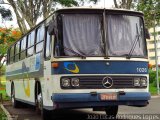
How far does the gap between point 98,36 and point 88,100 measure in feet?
5.54

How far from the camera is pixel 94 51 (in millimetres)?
12414

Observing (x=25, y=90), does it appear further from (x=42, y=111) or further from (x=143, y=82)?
(x=143, y=82)

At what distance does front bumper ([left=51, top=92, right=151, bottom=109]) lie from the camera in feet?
39.9

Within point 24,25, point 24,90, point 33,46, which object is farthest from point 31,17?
point 33,46

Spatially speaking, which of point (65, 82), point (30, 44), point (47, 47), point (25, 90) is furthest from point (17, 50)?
point (65, 82)

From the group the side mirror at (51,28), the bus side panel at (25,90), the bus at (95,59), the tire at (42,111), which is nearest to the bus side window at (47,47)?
the bus at (95,59)

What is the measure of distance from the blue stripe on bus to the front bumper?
22.7 inches

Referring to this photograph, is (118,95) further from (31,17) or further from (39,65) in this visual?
(31,17)

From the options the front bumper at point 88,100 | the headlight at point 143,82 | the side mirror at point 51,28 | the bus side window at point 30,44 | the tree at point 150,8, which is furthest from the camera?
the tree at point 150,8

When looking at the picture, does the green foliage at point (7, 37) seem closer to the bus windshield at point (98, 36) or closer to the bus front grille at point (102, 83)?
the bus windshield at point (98, 36)

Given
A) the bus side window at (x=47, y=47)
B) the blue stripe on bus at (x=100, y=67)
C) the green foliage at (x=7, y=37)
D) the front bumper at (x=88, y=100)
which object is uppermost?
the green foliage at (x=7, y=37)

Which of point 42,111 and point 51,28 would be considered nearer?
point 51,28

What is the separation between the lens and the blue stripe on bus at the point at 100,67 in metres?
12.2

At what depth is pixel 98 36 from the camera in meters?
12.6
